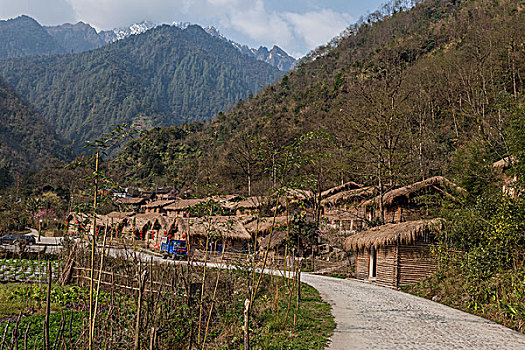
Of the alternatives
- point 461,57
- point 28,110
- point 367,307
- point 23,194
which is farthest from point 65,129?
point 367,307

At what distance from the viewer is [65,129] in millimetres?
164250

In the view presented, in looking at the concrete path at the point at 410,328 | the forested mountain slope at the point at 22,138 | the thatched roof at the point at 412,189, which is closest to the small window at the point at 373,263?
the thatched roof at the point at 412,189

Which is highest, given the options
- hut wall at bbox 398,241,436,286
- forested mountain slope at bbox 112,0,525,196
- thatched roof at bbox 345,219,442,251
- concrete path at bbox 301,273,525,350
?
forested mountain slope at bbox 112,0,525,196

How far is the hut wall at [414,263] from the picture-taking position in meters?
16.3

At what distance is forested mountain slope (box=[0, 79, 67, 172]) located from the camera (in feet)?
296

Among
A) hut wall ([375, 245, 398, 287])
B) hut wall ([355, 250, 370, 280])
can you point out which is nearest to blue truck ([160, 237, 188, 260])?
hut wall ([355, 250, 370, 280])

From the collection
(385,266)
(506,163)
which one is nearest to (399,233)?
(385,266)

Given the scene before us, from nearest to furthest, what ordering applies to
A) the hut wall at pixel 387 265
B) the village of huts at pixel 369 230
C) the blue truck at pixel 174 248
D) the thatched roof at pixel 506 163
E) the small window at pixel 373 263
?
the village of huts at pixel 369 230 → the thatched roof at pixel 506 163 → the hut wall at pixel 387 265 → the small window at pixel 373 263 → the blue truck at pixel 174 248

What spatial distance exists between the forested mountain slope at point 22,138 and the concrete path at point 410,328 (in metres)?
89.9

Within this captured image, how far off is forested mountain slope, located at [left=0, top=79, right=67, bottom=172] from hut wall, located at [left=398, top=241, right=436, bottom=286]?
86.7 metres

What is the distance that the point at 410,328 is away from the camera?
28.1ft

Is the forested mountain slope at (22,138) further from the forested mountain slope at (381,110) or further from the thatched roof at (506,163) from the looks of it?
the thatched roof at (506,163)

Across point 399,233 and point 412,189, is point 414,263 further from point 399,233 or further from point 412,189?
point 412,189

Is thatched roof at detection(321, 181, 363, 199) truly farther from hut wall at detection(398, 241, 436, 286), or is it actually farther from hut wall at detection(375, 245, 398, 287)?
hut wall at detection(398, 241, 436, 286)
